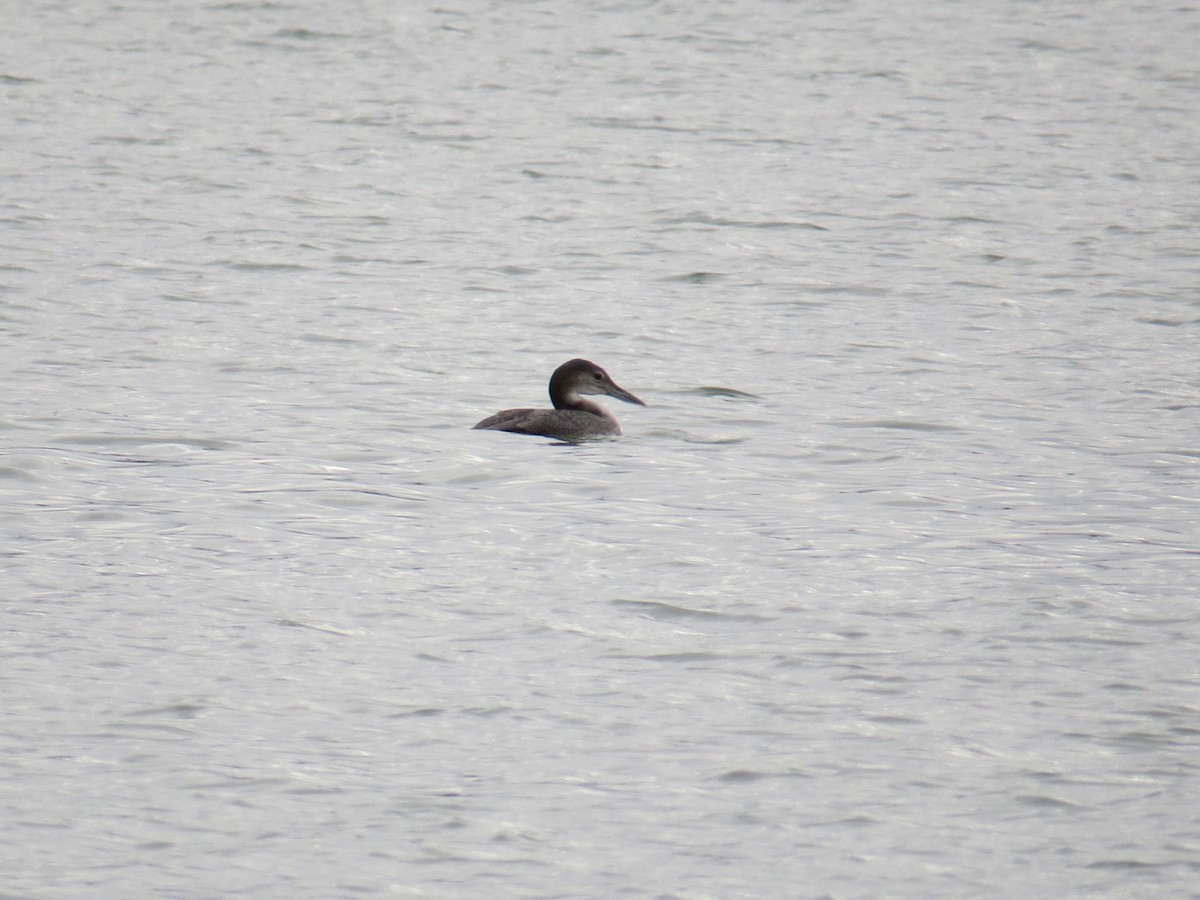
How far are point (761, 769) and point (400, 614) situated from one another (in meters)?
2.34

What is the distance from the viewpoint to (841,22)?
115 ft

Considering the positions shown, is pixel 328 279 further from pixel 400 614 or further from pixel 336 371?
pixel 400 614

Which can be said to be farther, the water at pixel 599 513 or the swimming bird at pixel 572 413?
the swimming bird at pixel 572 413

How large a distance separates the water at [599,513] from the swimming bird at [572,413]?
0.18 m

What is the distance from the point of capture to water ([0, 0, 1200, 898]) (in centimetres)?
677

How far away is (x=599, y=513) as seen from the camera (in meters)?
10.8

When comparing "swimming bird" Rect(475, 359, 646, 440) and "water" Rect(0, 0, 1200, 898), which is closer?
"water" Rect(0, 0, 1200, 898)

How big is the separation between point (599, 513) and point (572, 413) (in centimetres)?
203

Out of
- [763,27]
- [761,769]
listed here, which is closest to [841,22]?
[763,27]

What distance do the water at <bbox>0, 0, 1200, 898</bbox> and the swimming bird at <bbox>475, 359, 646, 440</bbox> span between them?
177 millimetres

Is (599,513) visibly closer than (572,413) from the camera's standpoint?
Yes

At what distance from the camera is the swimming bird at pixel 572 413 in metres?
12.6

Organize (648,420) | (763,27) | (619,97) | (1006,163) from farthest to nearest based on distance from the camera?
1. (763,27)
2. (619,97)
3. (1006,163)
4. (648,420)

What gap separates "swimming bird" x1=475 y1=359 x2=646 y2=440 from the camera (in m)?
12.6
